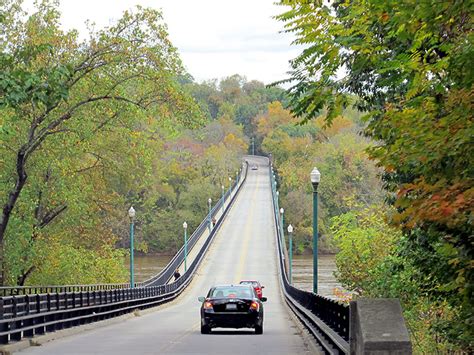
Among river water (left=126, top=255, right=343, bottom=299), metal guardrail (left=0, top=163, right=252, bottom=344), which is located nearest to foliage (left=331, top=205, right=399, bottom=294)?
river water (left=126, top=255, right=343, bottom=299)

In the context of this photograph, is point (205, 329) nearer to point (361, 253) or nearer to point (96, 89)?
point (96, 89)

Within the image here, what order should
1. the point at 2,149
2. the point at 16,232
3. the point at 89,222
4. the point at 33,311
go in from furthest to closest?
1. the point at 89,222
2. the point at 16,232
3. the point at 2,149
4. the point at 33,311

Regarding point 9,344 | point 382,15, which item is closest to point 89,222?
point 9,344

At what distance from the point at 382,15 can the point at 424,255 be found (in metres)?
9.49

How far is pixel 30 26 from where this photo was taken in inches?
1720

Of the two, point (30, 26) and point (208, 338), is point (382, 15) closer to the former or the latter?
point (208, 338)

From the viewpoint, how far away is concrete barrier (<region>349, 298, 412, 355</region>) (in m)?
12.0

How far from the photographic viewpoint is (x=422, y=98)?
42.9 feet

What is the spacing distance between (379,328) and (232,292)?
15.9 meters

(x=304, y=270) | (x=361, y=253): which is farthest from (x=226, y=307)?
(x=304, y=270)

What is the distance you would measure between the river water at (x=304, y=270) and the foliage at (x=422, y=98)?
2149 inches

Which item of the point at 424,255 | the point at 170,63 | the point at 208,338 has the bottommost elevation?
the point at 208,338

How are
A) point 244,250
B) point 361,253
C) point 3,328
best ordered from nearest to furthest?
point 3,328
point 361,253
point 244,250

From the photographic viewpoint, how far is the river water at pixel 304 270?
8932 centimetres
